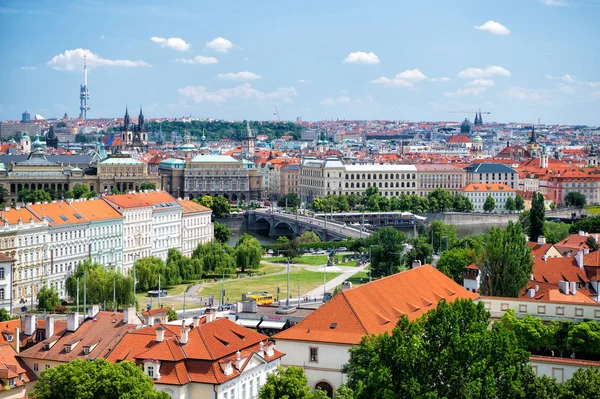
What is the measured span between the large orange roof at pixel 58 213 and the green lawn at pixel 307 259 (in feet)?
77.4

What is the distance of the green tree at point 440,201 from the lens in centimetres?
16838

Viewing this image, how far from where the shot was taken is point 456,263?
70.4 m

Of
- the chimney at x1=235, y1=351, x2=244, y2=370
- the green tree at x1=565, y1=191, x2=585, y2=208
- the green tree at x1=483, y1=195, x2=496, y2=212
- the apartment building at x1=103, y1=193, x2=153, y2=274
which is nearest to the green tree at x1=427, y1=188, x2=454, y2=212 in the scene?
the green tree at x1=483, y1=195, x2=496, y2=212

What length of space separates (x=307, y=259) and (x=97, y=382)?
71.6 metres

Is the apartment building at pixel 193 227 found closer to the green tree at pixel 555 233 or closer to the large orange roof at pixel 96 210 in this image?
the large orange roof at pixel 96 210

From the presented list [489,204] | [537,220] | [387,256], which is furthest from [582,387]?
[489,204]

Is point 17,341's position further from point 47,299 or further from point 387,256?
point 387,256

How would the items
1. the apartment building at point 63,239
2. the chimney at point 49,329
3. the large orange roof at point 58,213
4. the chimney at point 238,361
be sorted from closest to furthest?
the chimney at point 238,361 < the chimney at point 49,329 < the apartment building at point 63,239 < the large orange roof at point 58,213

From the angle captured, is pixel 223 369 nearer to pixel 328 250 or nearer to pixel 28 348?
pixel 28 348

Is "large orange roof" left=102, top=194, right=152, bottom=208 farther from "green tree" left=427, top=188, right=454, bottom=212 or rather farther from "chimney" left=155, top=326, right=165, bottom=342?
"green tree" left=427, top=188, right=454, bottom=212

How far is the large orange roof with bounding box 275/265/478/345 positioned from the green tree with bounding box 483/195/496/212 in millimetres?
124434

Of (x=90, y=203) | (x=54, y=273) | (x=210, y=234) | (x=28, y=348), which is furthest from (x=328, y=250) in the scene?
(x=28, y=348)

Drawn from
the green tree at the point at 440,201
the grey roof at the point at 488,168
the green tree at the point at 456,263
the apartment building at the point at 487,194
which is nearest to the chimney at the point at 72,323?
the green tree at the point at 456,263

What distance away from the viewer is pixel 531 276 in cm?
6097
